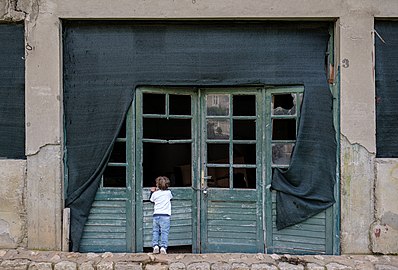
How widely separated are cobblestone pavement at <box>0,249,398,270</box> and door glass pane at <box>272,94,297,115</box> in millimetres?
1802

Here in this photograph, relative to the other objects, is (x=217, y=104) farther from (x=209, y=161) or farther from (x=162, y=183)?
(x=162, y=183)

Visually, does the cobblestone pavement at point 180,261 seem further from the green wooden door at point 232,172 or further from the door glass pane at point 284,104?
the door glass pane at point 284,104

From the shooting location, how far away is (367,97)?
4.88 meters

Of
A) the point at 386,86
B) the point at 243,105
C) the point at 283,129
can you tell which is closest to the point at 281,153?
the point at 283,129

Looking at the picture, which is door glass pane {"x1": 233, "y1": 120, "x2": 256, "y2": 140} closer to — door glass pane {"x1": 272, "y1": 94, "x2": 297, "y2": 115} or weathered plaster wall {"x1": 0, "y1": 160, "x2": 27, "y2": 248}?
door glass pane {"x1": 272, "y1": 94, "x2": 297, "y2": 115}

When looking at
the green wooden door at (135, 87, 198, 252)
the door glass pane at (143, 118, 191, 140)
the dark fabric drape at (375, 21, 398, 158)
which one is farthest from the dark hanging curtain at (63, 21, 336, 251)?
the dark fabric drape at (375, 21, 398, 158)

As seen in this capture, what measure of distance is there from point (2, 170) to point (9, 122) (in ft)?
2.04

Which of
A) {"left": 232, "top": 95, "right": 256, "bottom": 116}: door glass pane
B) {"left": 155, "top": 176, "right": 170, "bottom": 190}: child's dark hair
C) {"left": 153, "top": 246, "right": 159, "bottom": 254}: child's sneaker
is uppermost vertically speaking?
{"left": 232, "top": 95, "right": 256, "bottom": 116}: door glass pane

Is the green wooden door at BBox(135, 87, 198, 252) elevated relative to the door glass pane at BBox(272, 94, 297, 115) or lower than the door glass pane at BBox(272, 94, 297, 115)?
lower

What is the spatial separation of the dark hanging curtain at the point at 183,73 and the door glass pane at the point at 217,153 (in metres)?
0.73

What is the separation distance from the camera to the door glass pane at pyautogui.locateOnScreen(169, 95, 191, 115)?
203 inches

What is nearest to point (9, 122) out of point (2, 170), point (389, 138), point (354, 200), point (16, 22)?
point (2, 170)

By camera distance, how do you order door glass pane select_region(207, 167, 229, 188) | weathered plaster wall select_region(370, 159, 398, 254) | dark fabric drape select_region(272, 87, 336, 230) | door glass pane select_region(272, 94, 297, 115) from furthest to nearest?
door glass pane select_region(207, 167, 229, 188), door glass pane select_region(272, 94, 297, 115), dark fabric drape select_region(272, 87, 336, 230), weathered plaster wall select_region(370, 159, 398, 254)

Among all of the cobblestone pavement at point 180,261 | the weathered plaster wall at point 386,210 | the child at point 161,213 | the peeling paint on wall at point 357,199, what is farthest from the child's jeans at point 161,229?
the weathered plaster wall at point 386,210
